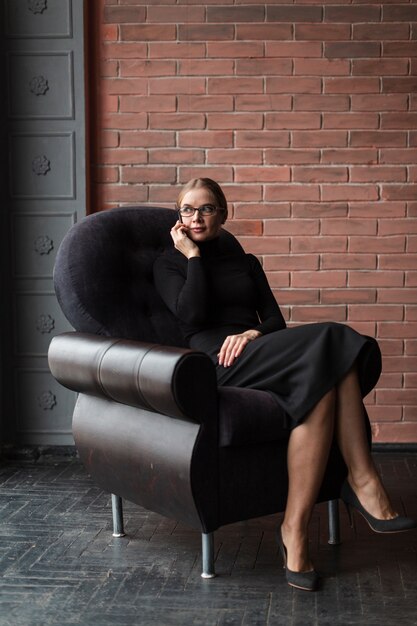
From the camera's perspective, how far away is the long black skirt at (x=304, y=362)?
2.41m

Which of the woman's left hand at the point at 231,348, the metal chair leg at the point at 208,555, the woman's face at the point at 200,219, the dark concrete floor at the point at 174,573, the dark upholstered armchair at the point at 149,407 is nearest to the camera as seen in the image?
the dark concrete floor at the point at 174,573

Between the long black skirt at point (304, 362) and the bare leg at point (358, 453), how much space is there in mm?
93

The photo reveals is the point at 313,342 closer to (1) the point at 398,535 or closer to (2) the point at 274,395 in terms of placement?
(2) the point at 274,395

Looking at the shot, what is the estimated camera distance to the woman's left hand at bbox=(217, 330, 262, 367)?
265cm

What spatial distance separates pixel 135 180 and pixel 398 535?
2153 millimetres

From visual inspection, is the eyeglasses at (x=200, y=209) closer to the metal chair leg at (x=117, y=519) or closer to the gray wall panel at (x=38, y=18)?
the metal chair leg at (x=117, y=519)

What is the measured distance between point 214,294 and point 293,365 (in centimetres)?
53

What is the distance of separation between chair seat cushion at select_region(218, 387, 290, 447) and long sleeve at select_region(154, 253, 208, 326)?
15.7 inches

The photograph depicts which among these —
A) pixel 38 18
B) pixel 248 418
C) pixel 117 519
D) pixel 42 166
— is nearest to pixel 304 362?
pixel 248 418

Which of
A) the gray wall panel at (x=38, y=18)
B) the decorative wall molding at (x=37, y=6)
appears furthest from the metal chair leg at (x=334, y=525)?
the decorative wall molding at (x=37, y=6)

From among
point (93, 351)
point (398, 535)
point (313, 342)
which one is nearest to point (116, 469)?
point (93, 351)

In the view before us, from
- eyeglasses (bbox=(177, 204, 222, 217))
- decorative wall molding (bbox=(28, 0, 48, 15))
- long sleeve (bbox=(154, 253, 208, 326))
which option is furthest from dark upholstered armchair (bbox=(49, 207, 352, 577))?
decorative wall molding (bbox=(28, 0, 48, 15))

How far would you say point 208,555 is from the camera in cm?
246

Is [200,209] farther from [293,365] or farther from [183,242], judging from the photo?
[293,365]
